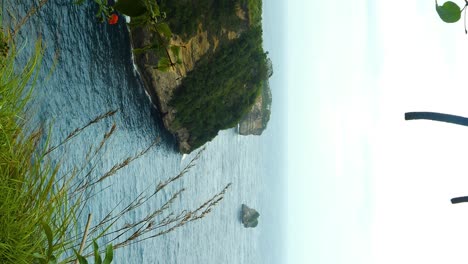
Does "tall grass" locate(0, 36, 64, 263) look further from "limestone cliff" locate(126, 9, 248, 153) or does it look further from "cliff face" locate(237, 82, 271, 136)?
"cliff face" locate(237, 82, 271, 136)

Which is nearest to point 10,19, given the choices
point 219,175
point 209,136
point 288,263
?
point 209,136

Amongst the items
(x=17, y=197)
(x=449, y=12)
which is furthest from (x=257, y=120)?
(x=449, y=12)

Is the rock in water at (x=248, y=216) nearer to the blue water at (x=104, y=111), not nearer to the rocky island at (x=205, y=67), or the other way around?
the blue water at (x=104, y=111)

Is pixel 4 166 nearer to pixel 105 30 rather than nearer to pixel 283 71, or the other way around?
pixel 105 30

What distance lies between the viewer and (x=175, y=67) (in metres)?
6.87

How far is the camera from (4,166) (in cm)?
252

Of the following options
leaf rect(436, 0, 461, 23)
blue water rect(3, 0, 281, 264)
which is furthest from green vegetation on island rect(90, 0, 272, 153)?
leaf rect(436, 0, 461, 23)

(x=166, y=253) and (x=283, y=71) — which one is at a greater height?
(x=283, y=71)

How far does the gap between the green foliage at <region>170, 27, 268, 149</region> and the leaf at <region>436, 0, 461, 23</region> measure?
6444 mm

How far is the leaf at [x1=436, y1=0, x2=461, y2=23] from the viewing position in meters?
0.84

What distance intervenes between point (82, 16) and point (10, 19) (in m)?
1.74

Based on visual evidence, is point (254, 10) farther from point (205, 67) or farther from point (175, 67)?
point (175, 67)

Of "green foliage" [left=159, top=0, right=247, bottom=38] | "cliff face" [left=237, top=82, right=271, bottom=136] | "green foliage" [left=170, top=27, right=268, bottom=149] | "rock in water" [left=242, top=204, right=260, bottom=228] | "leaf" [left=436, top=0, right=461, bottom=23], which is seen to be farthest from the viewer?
"rock in water" [left=242, top=204, right=260, bottom=228]

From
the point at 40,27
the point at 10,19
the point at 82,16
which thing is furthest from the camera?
the point at 82,16
